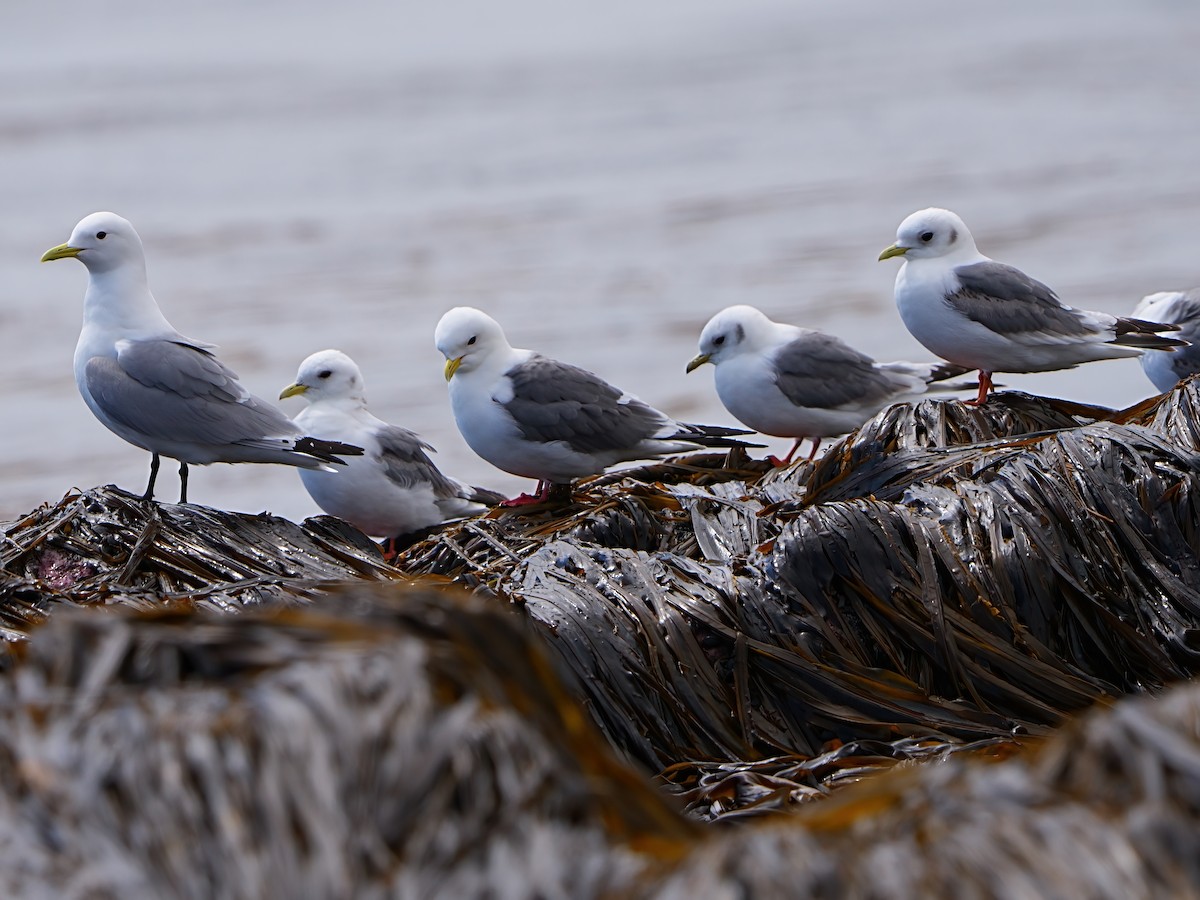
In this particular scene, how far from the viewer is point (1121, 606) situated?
2568 mm

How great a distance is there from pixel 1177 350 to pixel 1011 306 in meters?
0.58

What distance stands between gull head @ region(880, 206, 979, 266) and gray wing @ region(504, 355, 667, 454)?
99 cm

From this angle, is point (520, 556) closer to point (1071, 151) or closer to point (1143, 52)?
point (1071, 151)

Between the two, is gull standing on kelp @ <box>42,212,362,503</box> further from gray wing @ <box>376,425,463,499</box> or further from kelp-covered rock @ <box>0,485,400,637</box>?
kelp-covered rock @ <box>0,485,400,637</box>

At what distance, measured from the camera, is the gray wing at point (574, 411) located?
4668 mm

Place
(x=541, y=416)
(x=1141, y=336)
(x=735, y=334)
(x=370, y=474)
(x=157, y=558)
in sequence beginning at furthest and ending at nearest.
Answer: (x=735, y=334), (x=1141, y=336), (x=541, y=416), (x=370, y=474), (x=157, y=558)

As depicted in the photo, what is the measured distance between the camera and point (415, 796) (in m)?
1.00

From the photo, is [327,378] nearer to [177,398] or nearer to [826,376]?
[177,398]

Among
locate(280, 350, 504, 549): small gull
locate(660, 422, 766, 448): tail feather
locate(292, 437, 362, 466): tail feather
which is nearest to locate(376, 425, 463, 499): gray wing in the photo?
locate(280, 350, 504, 549): small gull

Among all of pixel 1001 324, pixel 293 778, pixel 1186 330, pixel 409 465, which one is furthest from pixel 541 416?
pixel 293 778

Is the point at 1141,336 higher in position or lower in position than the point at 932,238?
lower

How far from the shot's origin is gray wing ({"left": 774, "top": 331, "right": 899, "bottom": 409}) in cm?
512

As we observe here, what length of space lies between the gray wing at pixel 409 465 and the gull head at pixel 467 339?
29 centimetres

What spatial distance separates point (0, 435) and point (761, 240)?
5128mm
